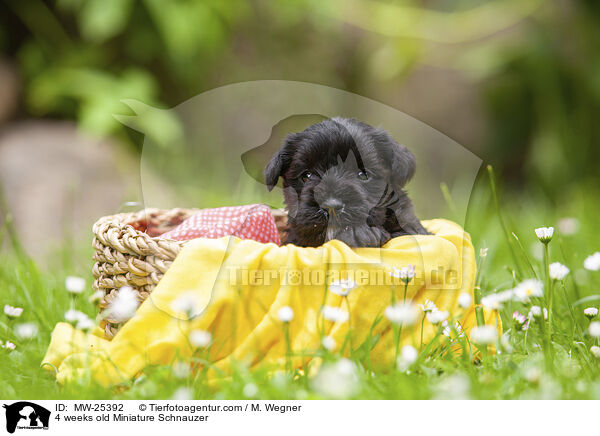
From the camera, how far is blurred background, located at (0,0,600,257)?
415cm

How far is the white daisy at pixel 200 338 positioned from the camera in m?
1.58

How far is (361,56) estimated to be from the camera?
16.2 feet

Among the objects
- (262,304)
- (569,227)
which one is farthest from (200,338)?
(569,227)

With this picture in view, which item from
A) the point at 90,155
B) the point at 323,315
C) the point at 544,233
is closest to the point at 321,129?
the point at 323,315

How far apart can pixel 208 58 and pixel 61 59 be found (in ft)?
3.50

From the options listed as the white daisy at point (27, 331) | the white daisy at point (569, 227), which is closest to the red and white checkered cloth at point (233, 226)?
the white daisy at point (27, 331)

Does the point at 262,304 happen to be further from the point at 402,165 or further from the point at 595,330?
the point at 595,330

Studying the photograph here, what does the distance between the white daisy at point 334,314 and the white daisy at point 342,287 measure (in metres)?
0.05

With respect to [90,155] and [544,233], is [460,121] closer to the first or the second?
[90,155]

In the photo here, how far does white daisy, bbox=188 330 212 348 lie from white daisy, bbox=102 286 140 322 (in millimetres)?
219

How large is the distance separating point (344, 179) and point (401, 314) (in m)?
0.48

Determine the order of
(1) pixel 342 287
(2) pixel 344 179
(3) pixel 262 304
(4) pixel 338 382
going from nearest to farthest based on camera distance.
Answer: (4) pixel 338 382, (1) pixel 342 287, (3) pixel 262 304, (2) pixel 344 179

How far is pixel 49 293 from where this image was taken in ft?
7.61
